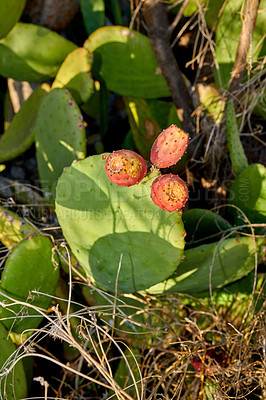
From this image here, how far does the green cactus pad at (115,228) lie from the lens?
2.81 ft

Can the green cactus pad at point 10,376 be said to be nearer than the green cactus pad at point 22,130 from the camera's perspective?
Yes

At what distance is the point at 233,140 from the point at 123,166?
20.9 inches

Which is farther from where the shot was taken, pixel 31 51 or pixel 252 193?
pixel 31 51

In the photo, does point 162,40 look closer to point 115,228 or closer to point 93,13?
point 93,13

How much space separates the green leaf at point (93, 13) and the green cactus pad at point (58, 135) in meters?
0.37

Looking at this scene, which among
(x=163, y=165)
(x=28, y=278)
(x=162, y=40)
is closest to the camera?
(x=163, y=165)

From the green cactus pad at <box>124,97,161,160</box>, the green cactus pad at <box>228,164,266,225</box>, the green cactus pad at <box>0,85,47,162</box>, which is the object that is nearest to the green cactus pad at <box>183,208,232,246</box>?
the green cactus pad at <box>228,164,266,225</box>

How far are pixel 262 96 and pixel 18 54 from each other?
0.82 metres

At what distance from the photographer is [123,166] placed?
71 cm

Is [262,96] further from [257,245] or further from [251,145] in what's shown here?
[257,245]

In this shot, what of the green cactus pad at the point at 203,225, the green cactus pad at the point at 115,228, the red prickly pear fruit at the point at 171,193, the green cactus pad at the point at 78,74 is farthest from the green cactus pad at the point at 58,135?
the red prickly pear fruit at the point at 171,193

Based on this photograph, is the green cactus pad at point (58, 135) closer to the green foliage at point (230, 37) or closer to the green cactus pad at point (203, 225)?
the green cactus pad at point (203, 225)

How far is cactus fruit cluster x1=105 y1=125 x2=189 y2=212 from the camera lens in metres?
0.70

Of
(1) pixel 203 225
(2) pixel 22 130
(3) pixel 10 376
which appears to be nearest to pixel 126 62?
(2) pixel 22 130
